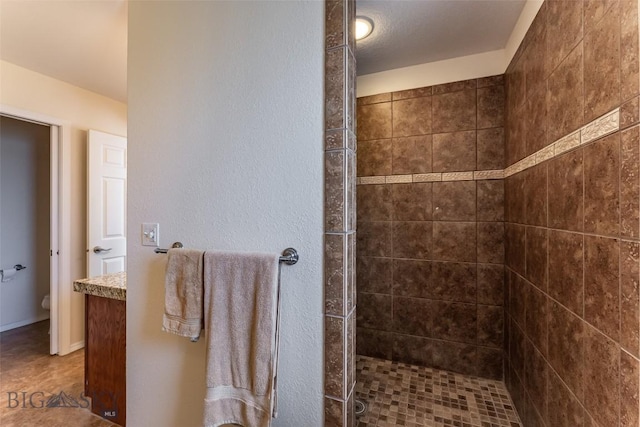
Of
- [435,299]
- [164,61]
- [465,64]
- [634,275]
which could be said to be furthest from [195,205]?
[465,64]

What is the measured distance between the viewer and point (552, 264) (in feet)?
3.95

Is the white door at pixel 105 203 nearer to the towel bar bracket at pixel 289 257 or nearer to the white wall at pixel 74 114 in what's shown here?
the white wall at pixel 74 114

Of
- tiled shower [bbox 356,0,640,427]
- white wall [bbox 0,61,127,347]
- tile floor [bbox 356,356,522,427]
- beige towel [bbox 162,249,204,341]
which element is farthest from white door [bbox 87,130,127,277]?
tile floor [bbox 356,356,522,427]

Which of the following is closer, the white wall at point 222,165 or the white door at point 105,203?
the white wall at point 222,165

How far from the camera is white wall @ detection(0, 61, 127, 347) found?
225cm

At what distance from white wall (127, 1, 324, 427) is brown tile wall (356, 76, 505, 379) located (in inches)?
50.5

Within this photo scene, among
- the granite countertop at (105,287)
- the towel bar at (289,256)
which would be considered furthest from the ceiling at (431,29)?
the granite countertop at (105,287)

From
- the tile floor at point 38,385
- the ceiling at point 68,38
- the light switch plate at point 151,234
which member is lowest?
the tile floor at point 38,385

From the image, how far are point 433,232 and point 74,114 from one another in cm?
330

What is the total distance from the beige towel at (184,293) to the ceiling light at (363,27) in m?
1.54

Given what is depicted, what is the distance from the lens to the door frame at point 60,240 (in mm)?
2426

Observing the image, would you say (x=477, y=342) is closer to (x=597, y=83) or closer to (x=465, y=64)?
(x=597, y=83)

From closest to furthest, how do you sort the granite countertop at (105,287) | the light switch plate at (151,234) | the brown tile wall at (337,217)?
the brown tile wall at (337,217) → the light switch plate at (151,234) → the granite countertop at (105,287)

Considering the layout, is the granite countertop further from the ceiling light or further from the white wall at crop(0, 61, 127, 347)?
the ceiling light
